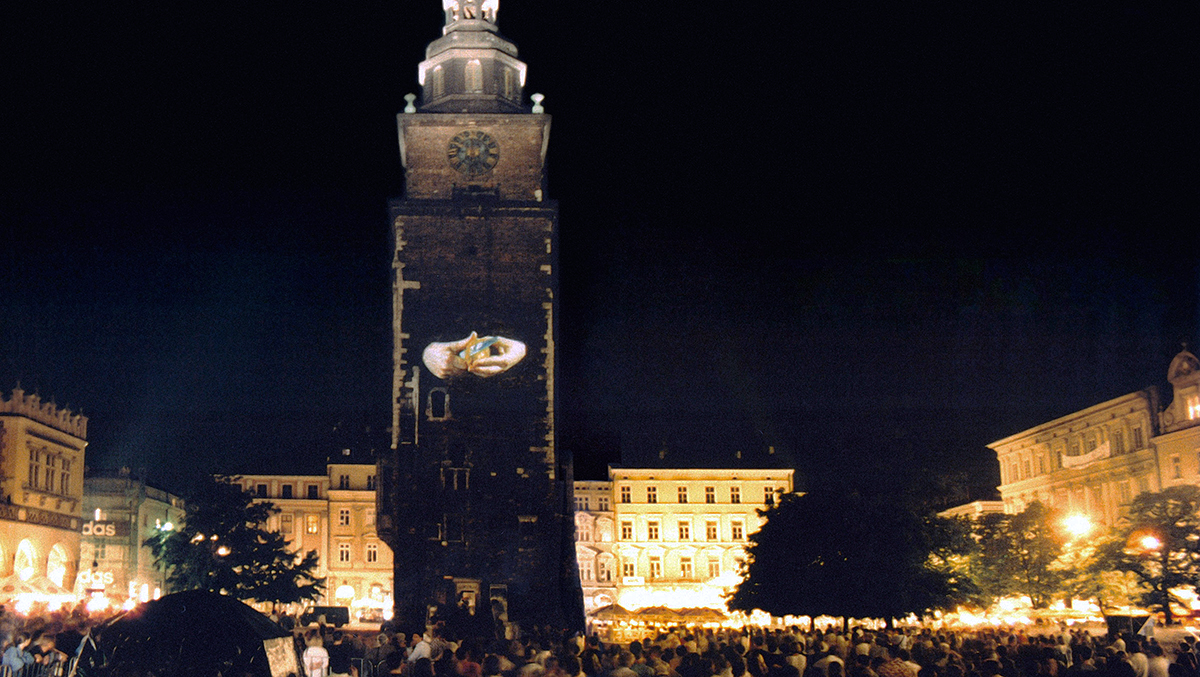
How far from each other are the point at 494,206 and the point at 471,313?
15.2 feet

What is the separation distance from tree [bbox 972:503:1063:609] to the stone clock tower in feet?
77.1

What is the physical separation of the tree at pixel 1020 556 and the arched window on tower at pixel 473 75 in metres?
33.8

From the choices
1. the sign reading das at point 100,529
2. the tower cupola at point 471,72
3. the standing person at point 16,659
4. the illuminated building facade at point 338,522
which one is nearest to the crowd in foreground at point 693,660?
the standing person at point 16,659

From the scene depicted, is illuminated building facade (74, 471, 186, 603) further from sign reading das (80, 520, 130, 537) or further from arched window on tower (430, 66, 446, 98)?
arched window on tower (430, 66, 446, 98)

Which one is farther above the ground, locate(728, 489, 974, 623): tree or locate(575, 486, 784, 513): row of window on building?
locate(575, 486, 784, 513): row of window on building

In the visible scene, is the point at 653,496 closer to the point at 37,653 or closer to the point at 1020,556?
the point at 1020,556

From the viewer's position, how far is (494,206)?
45.3 m

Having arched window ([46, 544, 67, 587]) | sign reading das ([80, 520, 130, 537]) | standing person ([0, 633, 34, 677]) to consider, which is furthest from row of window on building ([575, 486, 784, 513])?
standing person ([0, 633, 34, 677])

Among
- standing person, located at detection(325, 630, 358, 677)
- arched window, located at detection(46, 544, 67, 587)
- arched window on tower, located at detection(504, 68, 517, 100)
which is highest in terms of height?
arched window on tower, located at detection(504, 68, 517, 100)

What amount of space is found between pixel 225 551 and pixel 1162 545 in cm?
4072

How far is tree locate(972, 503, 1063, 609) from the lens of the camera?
2136 inches

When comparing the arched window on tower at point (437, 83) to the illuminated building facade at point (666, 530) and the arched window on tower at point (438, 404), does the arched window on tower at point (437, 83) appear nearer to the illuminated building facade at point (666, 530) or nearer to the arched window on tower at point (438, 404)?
the arched window on tower at point (438, 404)

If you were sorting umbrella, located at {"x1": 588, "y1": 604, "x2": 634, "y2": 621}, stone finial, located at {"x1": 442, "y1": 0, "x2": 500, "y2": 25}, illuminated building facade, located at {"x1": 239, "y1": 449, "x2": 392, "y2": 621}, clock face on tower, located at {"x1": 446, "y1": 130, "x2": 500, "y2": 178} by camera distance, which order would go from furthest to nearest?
illuminated building facade, located at {"x1": 239, "y1": 449, "x2": 392, "y2": 621} → umbrella, located at {"x1": 588, "y1": 604, "x2": 634, "y2": 621} → stone finial, located at {"x1": 442, "y1": 0, "x2": 500, "y2": 25} → clock face on tower, located at {"x1": 446, "y1": 130, "x2": 500, "y2": 178}

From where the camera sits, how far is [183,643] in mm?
14320
